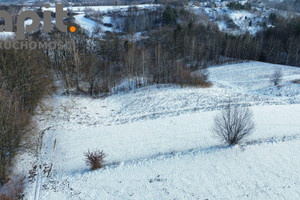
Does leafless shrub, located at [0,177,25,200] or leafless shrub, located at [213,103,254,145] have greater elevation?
leafless shrub, located at [213,103,254,145]

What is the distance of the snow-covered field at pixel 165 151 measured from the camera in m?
10.9

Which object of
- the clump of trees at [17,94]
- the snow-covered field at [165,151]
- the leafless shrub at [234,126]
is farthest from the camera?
the leafless shrub at [234,126]

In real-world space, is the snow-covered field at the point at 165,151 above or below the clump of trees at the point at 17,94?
below

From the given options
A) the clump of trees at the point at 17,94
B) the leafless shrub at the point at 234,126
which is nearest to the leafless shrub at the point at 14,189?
the clump of trees at the point at 17,94

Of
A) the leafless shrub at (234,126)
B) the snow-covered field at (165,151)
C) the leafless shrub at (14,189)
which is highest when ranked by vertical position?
the leafless shrub at (234,126)

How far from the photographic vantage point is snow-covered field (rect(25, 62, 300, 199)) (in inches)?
429

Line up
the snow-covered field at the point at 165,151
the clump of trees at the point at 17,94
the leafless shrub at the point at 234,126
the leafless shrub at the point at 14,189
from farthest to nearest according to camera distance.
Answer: the leafless shrub at the point at 234,126 → the clump of trees at the point at 17,94 → the snow-covered field at the point at 165,151 → the leafless shrub at the point at 14,189

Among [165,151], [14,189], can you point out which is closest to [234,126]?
[165,151]

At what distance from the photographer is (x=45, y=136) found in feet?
53.8

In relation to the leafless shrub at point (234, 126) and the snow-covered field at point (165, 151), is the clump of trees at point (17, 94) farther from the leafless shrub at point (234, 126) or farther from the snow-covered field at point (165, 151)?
the leafless shrub at point (234, 126)

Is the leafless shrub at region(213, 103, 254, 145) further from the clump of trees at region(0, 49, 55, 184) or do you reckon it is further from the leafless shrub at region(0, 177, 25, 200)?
the clump of trees at region(0, 49, 55, 184)

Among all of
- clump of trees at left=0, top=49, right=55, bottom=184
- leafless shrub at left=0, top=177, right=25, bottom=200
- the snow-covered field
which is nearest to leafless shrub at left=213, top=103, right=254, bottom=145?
the snow-covered field

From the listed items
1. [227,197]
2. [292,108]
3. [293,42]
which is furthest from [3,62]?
[293,42]

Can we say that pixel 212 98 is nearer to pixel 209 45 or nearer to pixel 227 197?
pixel 227 197
